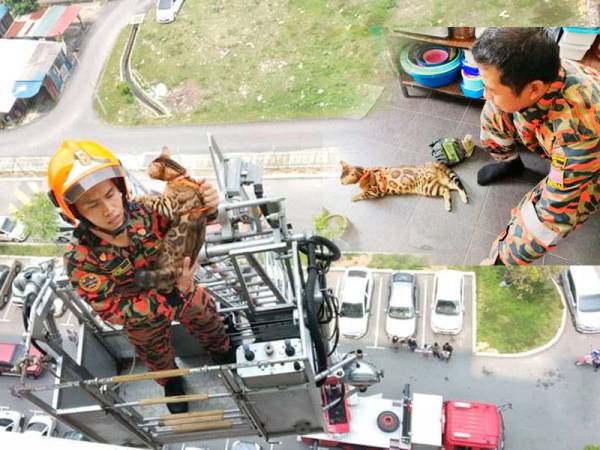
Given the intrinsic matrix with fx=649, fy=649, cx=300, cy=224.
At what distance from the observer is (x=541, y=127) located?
3.39m

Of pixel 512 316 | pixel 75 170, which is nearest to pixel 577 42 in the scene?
pixel 512 316

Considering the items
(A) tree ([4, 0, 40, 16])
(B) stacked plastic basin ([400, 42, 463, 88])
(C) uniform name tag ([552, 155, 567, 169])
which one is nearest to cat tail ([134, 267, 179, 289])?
(C) uniform name tag ([552, 155, 567, 169])

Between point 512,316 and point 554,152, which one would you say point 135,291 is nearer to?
point 554,152

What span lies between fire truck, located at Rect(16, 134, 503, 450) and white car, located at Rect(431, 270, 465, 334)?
79.2 inches

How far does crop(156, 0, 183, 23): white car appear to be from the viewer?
20.8ft

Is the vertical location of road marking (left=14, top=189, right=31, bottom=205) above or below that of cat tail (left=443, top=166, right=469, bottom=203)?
below

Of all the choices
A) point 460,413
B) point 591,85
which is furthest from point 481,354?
point 591,85

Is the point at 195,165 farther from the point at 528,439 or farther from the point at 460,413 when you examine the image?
the point at 528,439

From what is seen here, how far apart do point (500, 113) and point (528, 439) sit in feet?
8.12

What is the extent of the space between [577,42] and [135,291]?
133 inches

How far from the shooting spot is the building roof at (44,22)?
6.36 meters

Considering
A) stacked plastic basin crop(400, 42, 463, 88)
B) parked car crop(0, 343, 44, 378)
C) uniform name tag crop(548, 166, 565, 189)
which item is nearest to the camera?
uniform name tag crop(548, 166, 565, 189)

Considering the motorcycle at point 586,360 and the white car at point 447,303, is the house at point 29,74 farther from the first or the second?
the motorcycle at point 586,360

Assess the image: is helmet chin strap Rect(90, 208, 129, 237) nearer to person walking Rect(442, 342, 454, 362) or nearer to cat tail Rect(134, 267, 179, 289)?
cat tail Rect(134, 267, 179, 289)
